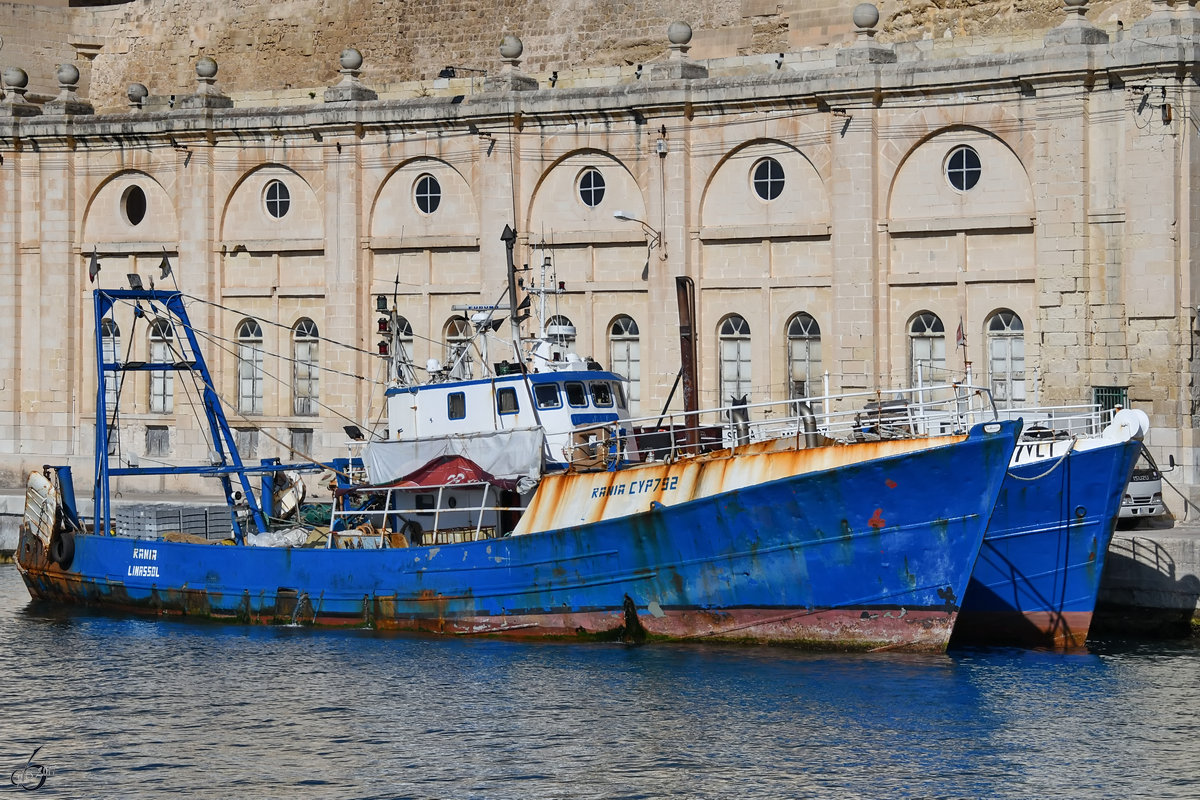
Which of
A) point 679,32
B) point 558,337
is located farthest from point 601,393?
point 679,32

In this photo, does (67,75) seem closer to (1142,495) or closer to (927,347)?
(927,347)

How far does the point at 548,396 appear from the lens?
31672 mm

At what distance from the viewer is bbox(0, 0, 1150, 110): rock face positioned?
42.7 metres

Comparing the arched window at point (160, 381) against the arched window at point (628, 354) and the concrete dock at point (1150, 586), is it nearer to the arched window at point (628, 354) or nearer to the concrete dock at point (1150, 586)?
the arched window at point (628, 354)

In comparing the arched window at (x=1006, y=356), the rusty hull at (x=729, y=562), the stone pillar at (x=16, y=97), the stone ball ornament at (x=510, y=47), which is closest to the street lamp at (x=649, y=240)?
the stone ball ornament at (x=510, y=47)

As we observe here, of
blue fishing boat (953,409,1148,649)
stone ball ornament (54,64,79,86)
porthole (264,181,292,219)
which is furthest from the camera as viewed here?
stone ball ornament (54,64,79,86)

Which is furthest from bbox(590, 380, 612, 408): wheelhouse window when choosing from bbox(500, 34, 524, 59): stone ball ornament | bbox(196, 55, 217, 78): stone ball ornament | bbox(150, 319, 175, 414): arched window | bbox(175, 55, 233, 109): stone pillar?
bbox(196, 55, 217, 78): stone ball ornament

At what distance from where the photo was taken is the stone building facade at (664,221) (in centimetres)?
3591

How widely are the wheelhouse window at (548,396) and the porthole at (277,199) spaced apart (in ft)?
48.8

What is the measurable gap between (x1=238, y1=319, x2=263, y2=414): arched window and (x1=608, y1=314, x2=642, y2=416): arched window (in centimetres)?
834

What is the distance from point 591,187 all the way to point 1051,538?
49.5ft

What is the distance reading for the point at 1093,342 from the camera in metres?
36.1

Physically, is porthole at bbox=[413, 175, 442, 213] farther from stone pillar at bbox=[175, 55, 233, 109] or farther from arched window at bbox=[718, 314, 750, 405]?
arched window at bbox=[718, 314, 750, 405]

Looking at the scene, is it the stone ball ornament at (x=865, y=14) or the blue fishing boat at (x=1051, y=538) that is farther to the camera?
the stone ball ornament at (x=865, y=14)
